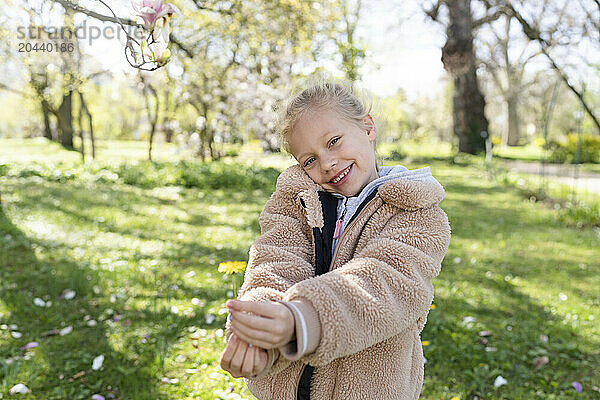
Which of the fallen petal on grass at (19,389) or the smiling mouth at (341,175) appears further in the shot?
the fallen petal on grass at (19,389)

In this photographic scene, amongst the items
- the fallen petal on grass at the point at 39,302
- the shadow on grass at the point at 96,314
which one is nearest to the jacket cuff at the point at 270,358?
the shadow on grass at the point at 96,314

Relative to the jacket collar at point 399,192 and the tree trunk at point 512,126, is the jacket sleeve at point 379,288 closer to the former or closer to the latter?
the jacket collar at point 399,192

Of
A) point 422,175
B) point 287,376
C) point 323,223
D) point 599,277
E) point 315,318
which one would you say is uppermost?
point 422,175

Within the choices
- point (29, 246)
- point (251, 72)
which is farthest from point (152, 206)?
point (251, 72)

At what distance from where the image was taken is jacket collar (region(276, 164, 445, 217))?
4.27 feet

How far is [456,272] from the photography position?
485 centimetres

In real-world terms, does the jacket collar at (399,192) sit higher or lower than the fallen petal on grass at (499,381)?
higher

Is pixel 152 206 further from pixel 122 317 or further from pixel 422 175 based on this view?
pixel 422 175

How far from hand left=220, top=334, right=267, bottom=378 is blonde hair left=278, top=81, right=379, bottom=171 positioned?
Answer: 64cm

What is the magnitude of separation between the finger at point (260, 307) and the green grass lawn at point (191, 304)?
1.62 m

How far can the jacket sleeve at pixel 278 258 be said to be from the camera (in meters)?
1.17

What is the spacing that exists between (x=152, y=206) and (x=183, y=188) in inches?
72.3

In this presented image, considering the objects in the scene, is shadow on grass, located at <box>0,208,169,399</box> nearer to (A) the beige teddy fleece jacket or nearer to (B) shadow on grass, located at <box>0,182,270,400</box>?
(B) shadow on grass, located at <box>0,182,270,400</box>

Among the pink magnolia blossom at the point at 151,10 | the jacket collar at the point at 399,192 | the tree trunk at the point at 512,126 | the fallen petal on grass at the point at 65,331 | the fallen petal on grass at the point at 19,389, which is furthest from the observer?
the tree trunk at the point at 512,126
